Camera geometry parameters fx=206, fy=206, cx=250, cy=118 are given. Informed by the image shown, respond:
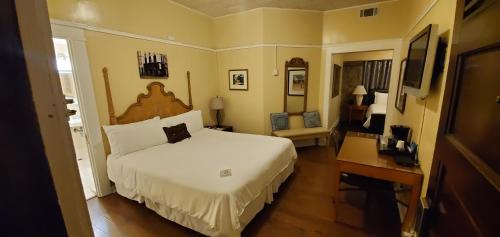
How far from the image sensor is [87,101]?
2.45m

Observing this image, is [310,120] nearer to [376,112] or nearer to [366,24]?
[366,24]

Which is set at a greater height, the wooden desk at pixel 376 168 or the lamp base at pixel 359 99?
the lamp base at pixel 359 99

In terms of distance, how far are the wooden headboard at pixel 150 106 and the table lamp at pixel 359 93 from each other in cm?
520

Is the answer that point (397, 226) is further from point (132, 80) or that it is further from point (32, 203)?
point (132, 80)

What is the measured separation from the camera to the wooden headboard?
2723 mm

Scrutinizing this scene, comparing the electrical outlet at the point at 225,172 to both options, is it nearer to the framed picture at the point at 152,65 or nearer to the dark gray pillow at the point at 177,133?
the dark gray pillow at the point at 177,133

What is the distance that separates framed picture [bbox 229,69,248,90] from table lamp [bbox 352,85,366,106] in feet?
13.0

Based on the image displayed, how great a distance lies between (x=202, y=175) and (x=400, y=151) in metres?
1.92

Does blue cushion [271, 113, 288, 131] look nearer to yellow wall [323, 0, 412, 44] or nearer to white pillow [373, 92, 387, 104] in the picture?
yellow wall [323, 0, 412, 44]

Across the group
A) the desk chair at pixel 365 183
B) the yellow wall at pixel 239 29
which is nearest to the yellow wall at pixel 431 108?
the desk chair at pixel 365 183

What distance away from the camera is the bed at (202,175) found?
1758mm

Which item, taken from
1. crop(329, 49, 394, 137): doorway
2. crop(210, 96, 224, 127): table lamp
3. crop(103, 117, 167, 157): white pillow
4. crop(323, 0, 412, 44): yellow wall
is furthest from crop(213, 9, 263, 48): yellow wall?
crop(329, 49, 394, 137): doorway

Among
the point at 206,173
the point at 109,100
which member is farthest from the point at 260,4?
the point at 206,173

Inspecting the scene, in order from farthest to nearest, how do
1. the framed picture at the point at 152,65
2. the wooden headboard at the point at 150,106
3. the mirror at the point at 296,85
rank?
1. the mirror at the point at 296,85
2. the framed picture at the point at 152,65
3. the wooden headboard at the point at 150,106
